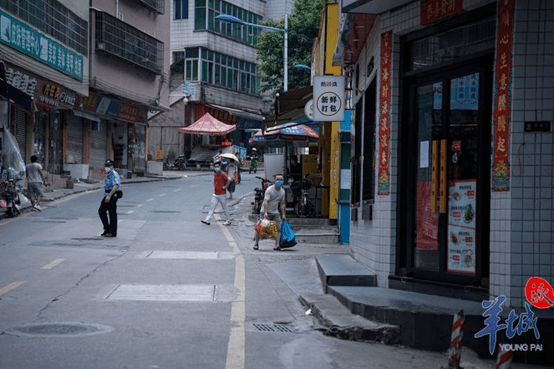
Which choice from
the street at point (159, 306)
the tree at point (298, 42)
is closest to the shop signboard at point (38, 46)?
the street at point (159, 306)

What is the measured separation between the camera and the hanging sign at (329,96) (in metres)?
16.5

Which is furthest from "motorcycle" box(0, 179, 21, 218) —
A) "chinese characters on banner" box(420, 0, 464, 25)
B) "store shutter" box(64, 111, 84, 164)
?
"store shutter" box(64, 111, 84, 164)

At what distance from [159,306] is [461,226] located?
380 centimetres

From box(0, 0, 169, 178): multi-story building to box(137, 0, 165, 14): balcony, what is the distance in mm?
59

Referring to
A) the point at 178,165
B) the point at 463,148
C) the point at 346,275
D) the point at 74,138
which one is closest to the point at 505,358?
the point at 463,148

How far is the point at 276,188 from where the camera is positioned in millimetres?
20281

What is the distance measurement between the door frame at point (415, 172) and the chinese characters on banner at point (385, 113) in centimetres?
22

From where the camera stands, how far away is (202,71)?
209 feet

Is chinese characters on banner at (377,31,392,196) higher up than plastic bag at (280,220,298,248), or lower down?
higher up

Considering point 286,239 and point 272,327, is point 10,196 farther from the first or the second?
point 272,327

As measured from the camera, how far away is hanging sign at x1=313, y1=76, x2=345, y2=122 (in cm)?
1647

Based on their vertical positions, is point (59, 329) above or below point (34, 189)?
below

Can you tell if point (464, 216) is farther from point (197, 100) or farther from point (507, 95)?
point (197, 100)

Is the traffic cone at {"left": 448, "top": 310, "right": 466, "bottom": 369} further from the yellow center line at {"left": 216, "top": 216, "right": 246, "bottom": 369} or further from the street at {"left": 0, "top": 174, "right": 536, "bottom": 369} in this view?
the yellow center line at {"left": 216, "top": 216, "right": 246, "bottom": 369}
